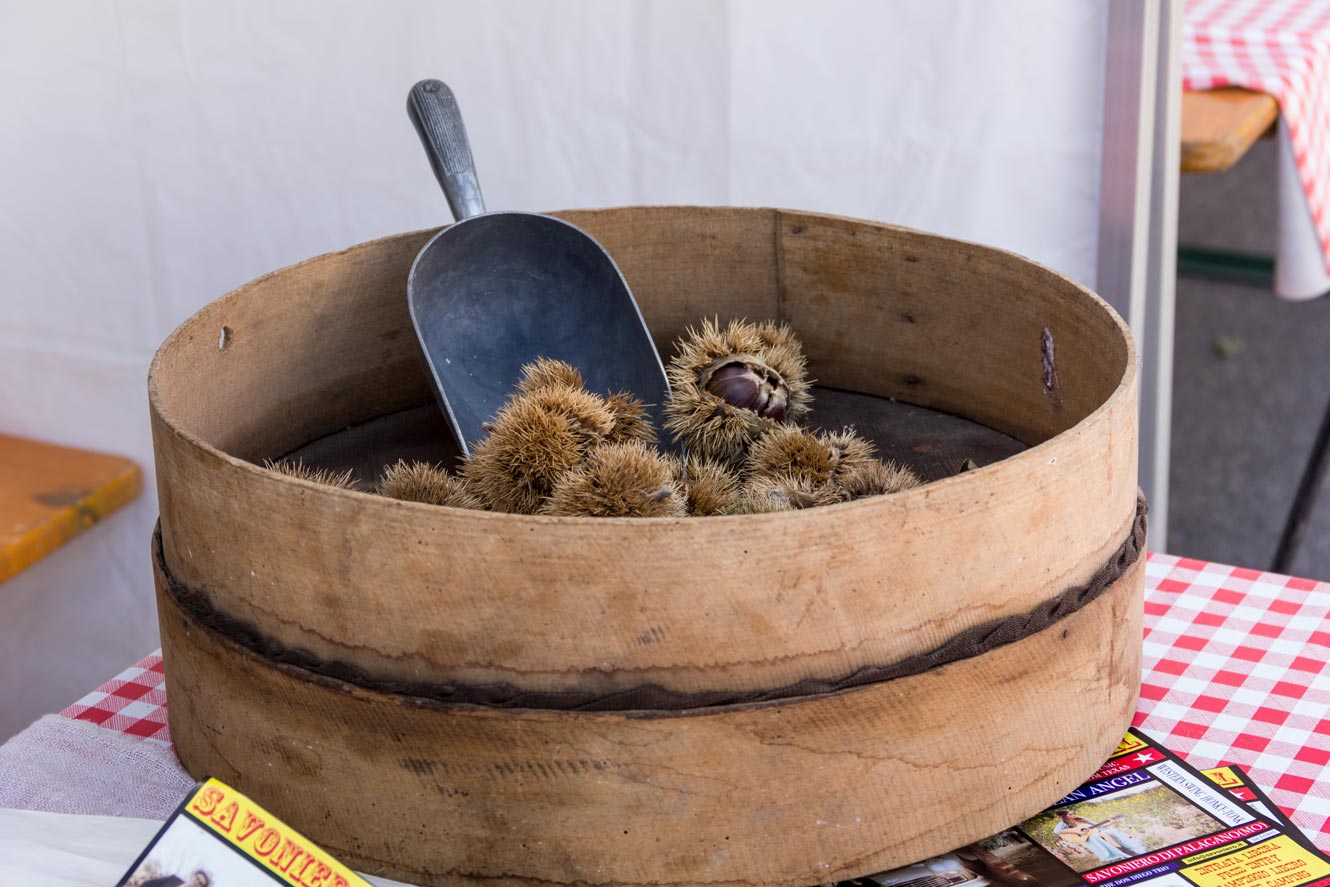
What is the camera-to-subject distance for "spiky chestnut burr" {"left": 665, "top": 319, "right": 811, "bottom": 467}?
0.99m

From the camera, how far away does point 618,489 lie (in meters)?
0.78

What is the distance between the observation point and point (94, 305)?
1728 mm

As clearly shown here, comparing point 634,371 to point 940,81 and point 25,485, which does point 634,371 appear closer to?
point 940,81

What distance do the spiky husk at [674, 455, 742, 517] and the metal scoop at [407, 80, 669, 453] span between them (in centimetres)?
18

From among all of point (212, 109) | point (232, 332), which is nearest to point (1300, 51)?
point (212, 109)

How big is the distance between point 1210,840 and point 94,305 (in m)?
1.46

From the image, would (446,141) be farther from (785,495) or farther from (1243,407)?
(1243,407)

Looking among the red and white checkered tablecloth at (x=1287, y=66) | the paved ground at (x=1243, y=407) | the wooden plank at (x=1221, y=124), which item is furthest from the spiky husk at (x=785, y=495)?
the paved ground at (x=1243, y=407)

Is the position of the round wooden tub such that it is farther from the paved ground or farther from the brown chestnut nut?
the paved ground

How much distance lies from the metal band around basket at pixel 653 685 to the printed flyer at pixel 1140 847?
0.46ft

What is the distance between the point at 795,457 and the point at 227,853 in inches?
17.2

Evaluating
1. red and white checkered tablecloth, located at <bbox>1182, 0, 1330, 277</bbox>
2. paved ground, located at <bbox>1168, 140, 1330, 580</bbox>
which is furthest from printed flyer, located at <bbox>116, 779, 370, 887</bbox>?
paved ground, located at <bbox>1168, 140, 1330, 580</bbox>

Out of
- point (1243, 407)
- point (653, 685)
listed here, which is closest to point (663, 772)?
point (653, 685)

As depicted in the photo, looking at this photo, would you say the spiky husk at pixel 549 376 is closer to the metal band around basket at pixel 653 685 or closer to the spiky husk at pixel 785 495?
the spiky husk at pixel 785 495
